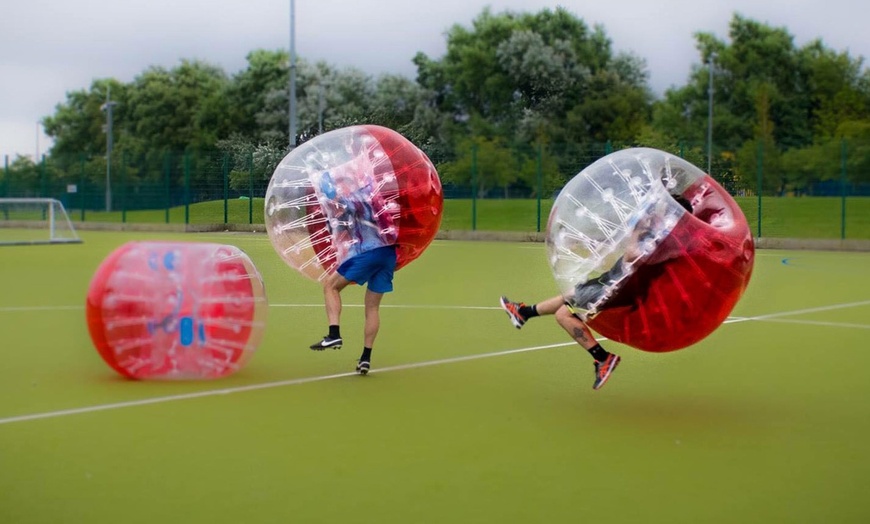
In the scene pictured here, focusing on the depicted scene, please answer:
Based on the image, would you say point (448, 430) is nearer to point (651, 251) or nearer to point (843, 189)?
point (651, 251)

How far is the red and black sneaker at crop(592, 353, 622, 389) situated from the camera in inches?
302

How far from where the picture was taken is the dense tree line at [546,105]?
3378cm

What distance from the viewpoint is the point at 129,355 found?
8242 mm

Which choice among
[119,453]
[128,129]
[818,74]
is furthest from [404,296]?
[128,129]

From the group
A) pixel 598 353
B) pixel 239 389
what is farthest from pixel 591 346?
pixel 239 389

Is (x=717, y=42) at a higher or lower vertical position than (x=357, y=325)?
higher

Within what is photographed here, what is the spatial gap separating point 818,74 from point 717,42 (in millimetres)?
8702

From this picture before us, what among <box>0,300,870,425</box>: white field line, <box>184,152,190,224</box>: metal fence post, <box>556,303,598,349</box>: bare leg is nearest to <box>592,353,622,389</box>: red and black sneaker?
<box>556,303,598,349</box>: bare leg

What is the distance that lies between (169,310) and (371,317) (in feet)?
5.13

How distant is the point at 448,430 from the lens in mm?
6883

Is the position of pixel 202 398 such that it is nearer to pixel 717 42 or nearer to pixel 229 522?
pixel 229 522

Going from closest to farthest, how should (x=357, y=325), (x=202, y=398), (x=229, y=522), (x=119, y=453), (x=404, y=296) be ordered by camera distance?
(x=229, y=522) → (x=119, y=453) → (x=202, y=398) → (x=357, y=325) → (x=404, y=296)

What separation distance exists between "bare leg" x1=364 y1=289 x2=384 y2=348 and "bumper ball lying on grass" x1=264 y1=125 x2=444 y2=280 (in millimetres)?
361

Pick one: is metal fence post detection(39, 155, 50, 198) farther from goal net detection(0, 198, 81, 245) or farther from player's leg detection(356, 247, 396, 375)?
player's leg detection(356, 247, 396, 375)
